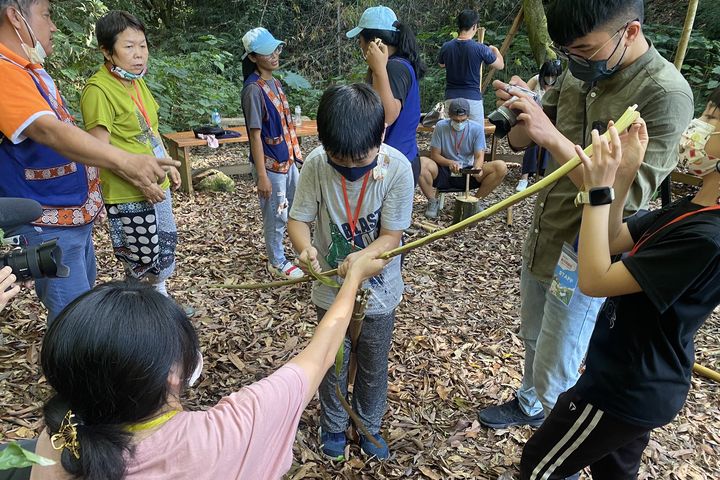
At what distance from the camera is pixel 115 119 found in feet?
9.04

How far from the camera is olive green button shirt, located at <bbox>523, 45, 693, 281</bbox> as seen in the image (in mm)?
1756

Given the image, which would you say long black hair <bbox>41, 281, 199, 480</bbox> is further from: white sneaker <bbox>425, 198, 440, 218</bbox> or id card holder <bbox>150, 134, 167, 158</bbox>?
white sneaker <bbox>425, 198, 440, 218</bbox>

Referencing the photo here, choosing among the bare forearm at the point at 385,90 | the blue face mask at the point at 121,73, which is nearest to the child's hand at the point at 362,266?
the bare forearm at the point at 385,90

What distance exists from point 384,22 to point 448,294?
2.22 meters

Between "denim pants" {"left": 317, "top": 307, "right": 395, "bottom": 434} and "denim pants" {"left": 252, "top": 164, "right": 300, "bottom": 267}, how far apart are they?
1.91m

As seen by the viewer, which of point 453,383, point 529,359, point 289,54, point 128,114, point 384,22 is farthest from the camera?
point 289,54

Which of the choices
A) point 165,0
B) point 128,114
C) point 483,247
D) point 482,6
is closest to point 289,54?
point 165,0

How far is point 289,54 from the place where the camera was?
42.3ft

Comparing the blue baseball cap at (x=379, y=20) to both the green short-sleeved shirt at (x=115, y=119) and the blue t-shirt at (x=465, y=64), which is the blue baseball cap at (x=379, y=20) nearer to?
the green short-sleeved shirt at (x=115, y=119)

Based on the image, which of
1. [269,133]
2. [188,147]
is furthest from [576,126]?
[188,147]

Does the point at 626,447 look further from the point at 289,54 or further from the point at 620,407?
the point at 289,54

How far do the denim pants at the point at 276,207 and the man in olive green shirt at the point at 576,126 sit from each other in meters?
2.17

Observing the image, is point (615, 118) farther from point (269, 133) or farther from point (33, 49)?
point (269, 133)

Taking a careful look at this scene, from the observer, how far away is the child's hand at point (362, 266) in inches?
66.3
